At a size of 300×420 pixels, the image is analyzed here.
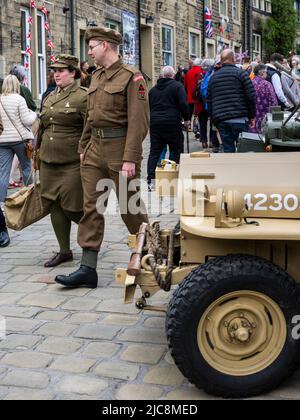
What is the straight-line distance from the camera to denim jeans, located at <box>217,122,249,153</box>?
31.1 feet

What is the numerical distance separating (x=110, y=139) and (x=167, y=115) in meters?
5.16

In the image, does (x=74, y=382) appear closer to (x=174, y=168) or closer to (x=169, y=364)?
(x=169, y=364)

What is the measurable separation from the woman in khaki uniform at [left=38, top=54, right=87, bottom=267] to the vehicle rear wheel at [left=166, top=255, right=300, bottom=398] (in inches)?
107

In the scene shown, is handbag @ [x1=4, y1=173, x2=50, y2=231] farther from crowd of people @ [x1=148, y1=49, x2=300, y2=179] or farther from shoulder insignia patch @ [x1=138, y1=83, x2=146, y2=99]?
crowd of people @ [x1=148, y1=49, x2=300, y2=179]

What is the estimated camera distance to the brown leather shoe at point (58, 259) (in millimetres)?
6069

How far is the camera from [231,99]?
9375mm

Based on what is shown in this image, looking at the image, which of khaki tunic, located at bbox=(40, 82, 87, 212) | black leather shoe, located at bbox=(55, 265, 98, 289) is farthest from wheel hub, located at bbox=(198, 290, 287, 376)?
khaki tunic, located at bbox=(40, 82, 87, 212)

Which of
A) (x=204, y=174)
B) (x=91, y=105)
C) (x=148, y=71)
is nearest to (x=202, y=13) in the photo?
(x=148, y=71)

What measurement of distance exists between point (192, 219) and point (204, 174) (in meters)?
0.31

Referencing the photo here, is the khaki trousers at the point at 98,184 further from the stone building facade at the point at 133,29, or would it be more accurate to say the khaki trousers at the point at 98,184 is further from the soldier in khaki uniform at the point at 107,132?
the stone building facade at the point at 133,29

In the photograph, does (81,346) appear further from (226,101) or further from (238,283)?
(226,101)

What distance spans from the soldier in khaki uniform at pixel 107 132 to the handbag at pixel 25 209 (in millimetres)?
891

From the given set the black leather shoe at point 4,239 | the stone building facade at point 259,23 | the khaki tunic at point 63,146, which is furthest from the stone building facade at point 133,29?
the khaki tunic at point 63,146

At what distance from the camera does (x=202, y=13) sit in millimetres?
28078
